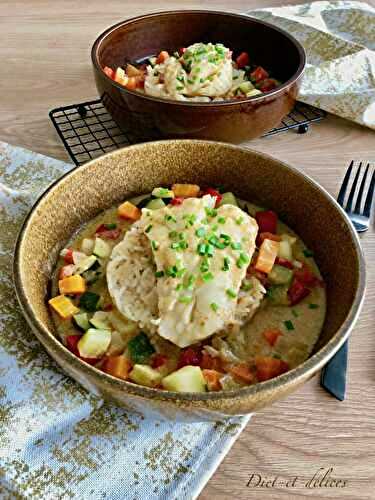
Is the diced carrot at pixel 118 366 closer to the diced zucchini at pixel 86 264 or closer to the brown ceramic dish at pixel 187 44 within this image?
the diced zucchini at pixel 86 264

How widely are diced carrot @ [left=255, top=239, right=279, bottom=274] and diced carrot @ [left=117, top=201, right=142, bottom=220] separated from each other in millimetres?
497

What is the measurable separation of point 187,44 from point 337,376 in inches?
85.1

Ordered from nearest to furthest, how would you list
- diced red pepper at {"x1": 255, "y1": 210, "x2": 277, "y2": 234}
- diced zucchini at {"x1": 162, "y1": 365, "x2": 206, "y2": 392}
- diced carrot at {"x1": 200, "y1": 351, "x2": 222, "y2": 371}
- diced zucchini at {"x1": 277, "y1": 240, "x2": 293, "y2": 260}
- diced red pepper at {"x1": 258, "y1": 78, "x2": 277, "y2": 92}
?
diced zucchini at {"x1": 162, "y1": 365, "x2": 206, "y2": 392}
diced carrot at {"x1": 200, "y1": 351, "x2": 222, "y2": 371}
diced zucchini at {"x1": 277, "y1": 240, "x2": 293, "y2": 260}
diced red pepper at {"x1": 255, "y1": 210, "x2": 277, "y2": 234}
diced red pepper at {"x1": 258, "y1": 78, "x2": 277, "y2": 92}

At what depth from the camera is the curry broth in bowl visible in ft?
5.18

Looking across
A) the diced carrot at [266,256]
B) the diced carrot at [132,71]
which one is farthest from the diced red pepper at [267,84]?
the diced carrot at [266,256]

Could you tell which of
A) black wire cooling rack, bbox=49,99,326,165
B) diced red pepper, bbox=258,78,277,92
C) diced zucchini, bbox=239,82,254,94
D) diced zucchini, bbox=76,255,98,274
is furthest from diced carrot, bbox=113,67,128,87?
diced zucchini, bbox=76,255,98,274

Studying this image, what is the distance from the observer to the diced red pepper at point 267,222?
204 cm

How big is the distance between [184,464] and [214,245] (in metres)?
0.62

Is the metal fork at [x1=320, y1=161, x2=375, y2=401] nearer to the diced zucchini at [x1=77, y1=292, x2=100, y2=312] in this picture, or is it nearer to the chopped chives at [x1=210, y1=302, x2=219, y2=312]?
the chopped chives at [x1=210, y1=302, x2=219, y2=312]

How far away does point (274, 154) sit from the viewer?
2658 mm

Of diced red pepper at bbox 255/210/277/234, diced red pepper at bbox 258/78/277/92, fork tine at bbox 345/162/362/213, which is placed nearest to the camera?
diced red pepper at bbox 255/210/277/234

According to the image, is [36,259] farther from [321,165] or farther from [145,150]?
[321,165]

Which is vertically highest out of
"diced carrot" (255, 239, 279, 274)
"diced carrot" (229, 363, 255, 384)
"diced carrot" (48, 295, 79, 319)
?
"diced carrot" (255, 239, 279, 274)

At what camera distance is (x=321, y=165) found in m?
2.59
